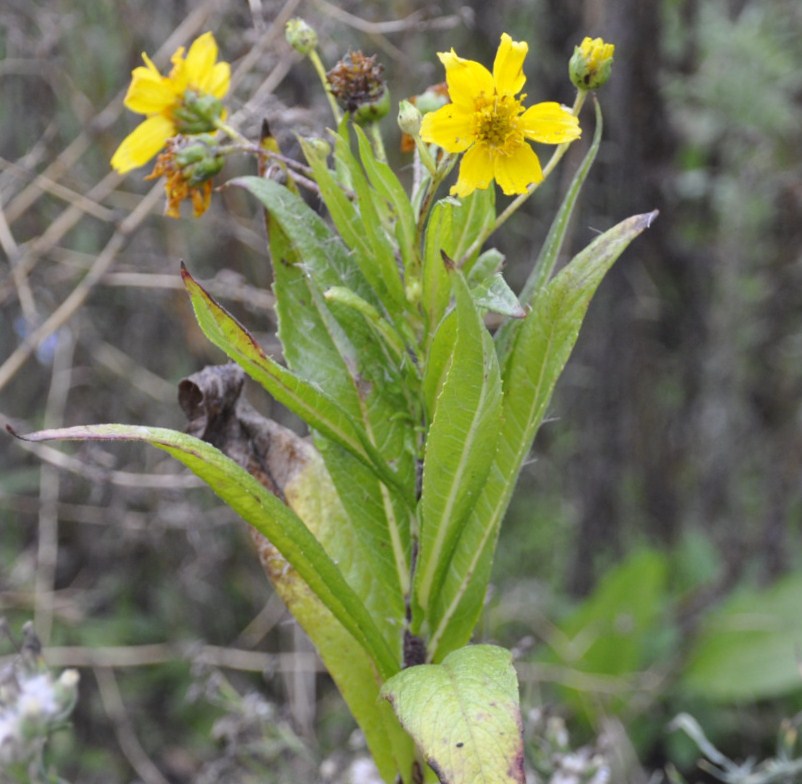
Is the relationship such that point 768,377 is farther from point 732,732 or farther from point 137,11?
point 137,11

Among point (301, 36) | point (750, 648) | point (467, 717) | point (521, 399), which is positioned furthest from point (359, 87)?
point (750, 648)

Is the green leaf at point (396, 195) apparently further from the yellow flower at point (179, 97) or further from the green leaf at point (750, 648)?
the green leaf at point (750, 648)

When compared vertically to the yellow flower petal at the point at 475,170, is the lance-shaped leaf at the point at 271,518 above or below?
below

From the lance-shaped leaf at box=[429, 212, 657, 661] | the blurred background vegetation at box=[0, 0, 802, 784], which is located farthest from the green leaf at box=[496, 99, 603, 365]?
the blurred background vegetation at box=[0, 0, 802, 784]

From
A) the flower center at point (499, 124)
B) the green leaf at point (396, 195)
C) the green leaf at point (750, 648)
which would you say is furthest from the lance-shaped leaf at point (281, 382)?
the green leaf at point (750, 648)

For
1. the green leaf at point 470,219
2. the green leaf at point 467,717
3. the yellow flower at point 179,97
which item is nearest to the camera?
the green leaf at point 467,717

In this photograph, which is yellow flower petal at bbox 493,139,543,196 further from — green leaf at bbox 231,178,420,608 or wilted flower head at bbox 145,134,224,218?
wilted flower head at bbox 145,134,224,218
